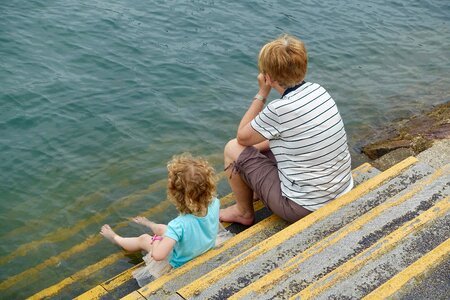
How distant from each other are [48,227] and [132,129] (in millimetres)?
2453

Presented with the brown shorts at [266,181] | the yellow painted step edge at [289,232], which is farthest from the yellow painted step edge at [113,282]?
the yellow painted step edge at [289,232]

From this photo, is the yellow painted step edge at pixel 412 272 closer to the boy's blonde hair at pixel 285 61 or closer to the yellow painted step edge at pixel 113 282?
the yellow painted step edge at pixel 113 282

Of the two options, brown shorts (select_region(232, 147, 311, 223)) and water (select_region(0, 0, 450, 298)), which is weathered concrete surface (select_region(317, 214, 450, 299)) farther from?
water (select_region(0, 0, 450, 298))

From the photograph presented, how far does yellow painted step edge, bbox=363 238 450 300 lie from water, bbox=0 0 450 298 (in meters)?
3.47

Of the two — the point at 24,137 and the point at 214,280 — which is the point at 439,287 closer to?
the point at 214,280

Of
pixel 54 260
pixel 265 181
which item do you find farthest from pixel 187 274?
pixel 54 260

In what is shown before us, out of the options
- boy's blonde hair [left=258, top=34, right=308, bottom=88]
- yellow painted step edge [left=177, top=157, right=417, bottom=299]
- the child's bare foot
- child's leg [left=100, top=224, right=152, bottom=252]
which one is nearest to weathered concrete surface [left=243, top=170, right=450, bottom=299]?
yellow painted step edge [left=177, top=157, right=417, bottom=299]

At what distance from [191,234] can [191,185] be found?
1.38ft

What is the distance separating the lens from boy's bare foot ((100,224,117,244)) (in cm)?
591

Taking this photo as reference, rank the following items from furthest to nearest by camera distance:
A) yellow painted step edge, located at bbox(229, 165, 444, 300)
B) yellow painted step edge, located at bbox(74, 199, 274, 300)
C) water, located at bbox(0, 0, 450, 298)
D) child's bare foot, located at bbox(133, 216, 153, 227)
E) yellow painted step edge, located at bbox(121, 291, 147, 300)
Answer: water, located at bbox(0, 0, 450, 298) < child's bare foot, located at bbox(133, 216, 153, 227) < yellow painted step edge, located at bbox(74, 199, 274, 300) < yellow painted step edge, located at bbox(121, 291, 147, 300) < yellow painted step edge, located at bbox(229, 165, 444, 300)

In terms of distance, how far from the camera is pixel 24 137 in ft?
26.2

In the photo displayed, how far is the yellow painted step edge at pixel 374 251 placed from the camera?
135 inches

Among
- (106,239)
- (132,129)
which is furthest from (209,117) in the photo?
(106,239)

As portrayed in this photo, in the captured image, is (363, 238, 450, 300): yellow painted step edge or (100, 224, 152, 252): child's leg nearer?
(363, 238, 450, 300): yellow painted step edge
